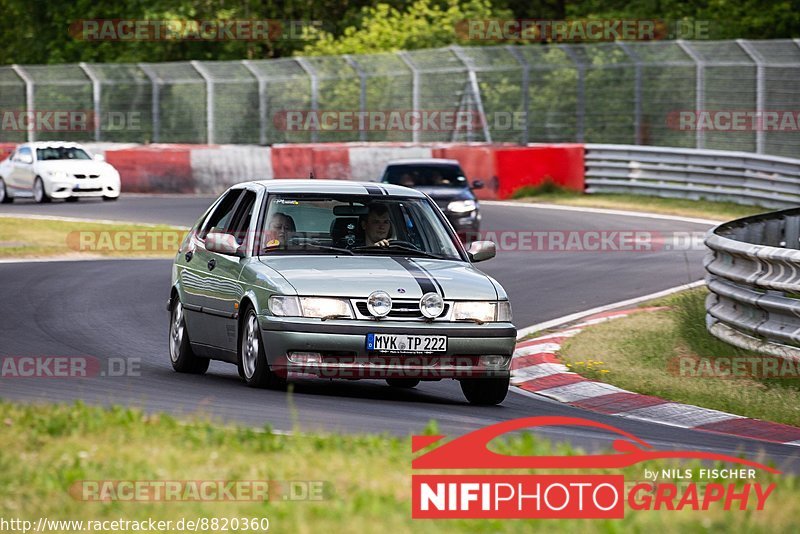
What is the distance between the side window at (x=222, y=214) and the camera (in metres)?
12.0

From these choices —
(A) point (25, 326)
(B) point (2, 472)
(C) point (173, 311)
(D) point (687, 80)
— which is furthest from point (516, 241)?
(B) point (2, 472)

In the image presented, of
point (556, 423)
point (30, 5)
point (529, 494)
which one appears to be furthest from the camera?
point (30, 5)

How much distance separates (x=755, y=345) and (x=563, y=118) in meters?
23.1

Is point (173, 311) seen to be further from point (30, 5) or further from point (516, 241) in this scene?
point (30, 5)

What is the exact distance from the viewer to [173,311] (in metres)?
12.4

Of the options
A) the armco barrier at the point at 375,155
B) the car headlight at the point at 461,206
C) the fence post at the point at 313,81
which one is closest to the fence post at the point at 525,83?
the armco barrier at the point at 375,155

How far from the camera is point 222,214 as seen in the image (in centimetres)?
1210

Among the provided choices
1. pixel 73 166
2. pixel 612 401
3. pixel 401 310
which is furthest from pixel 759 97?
pixel 401 310

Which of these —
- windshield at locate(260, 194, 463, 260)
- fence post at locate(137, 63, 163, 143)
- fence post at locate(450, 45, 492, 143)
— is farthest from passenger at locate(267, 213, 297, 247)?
fence post at locate(137, 63, 163, 143)

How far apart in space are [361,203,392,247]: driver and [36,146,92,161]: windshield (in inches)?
992

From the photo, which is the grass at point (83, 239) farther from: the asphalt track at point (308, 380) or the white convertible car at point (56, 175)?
the white convertible car at point (56, 175)

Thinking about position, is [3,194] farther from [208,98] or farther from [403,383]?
[403,383]

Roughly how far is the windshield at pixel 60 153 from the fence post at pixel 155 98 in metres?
6.03

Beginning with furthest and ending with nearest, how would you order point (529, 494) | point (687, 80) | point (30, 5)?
point (30, 5) < point (687, 80) < point (529, 494)
